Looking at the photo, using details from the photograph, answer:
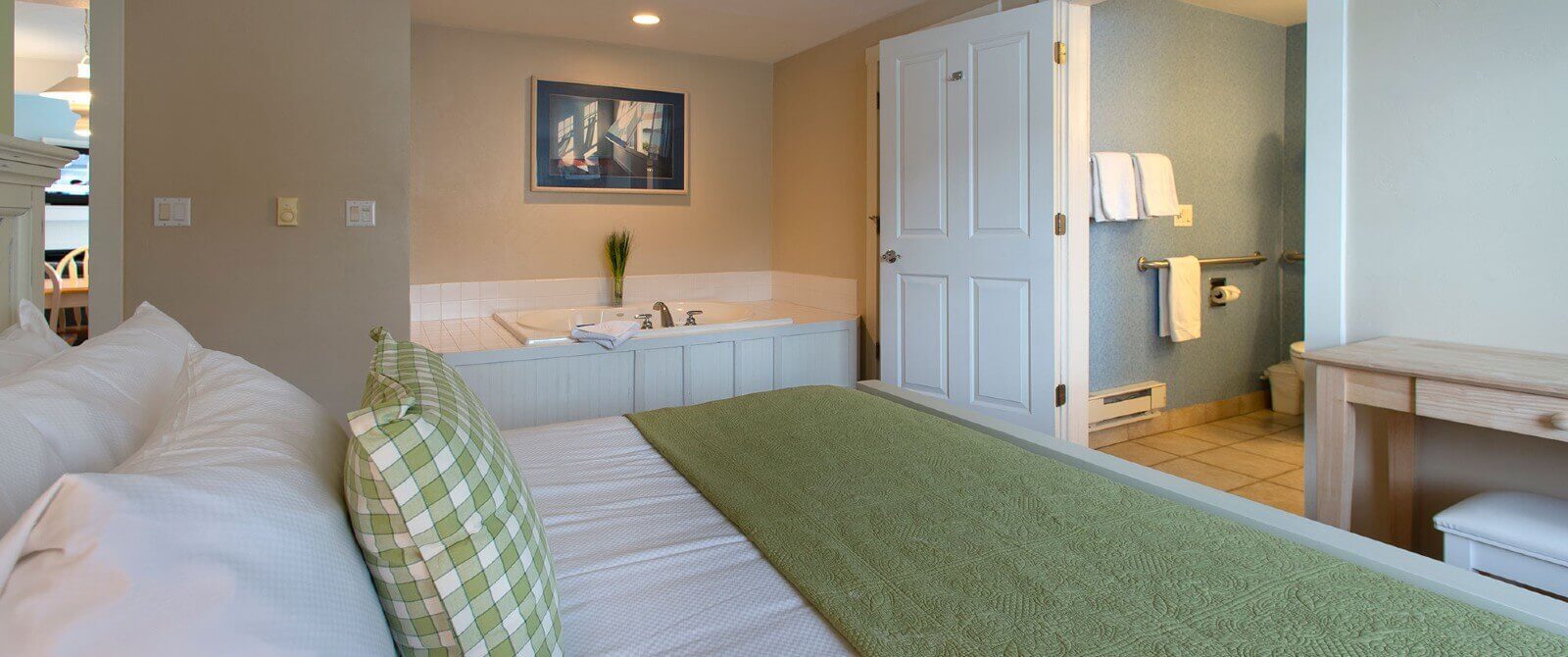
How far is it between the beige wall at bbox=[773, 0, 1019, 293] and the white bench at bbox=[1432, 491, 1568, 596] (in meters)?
2.78


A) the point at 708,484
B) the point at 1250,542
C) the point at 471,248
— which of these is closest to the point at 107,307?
the point at 471,248

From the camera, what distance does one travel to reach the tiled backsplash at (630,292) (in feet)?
13.5

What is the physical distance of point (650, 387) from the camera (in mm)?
3574

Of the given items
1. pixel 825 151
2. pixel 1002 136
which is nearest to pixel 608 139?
pixel 825 151

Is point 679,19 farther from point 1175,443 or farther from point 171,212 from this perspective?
point 1175,443

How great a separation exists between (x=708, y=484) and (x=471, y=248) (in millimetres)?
3106

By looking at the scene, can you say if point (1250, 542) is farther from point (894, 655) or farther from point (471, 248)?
point (471, 248)

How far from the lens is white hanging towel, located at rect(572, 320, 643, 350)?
11.2ft

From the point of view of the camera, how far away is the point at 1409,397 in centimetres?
186

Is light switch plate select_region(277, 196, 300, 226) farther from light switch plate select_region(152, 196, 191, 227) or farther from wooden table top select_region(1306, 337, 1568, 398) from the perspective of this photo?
wooden table top select_region(1306, 337, 1568, 398)

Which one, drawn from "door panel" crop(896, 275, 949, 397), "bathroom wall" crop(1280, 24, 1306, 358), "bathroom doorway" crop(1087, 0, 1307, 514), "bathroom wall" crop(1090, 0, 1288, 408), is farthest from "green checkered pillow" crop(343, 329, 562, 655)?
"bathroom wall" crop(1280, 24, 1306, 358)

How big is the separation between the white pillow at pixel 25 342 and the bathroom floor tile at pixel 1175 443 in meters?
3.85

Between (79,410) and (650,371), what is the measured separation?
8.88 feet

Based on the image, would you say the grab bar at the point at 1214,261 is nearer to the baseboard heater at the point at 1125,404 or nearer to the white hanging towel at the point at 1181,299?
the white hanging towel at the point at 1181,299
